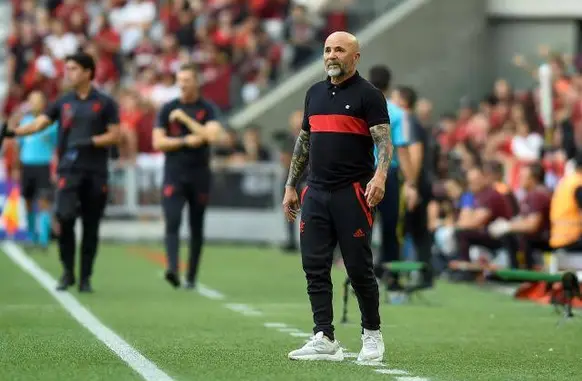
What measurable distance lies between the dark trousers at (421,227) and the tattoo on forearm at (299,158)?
687 centimetres

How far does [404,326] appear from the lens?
14133 mm

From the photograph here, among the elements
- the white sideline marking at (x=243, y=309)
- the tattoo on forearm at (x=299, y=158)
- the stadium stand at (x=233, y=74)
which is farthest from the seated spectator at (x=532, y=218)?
the tattoo on forearm at (x=299, y=158)

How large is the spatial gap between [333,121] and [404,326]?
11.6 ft

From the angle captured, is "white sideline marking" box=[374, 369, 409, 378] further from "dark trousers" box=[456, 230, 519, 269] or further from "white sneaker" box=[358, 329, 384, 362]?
"dark trousers" box=[456, 230, 519, 269]

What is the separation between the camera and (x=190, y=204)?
1853 centimetres

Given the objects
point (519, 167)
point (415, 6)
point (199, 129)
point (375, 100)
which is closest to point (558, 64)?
point (519, 167)

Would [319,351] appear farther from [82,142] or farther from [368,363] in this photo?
[82,142]

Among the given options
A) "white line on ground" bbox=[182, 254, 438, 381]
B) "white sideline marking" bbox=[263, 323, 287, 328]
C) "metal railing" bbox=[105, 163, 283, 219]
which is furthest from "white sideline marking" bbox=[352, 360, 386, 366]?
"metal railing" bbox=[105, 163, 283, 219]

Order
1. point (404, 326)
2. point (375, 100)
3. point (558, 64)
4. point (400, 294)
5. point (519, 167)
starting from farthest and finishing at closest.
A: point (558, 64), point (519, 167), point (400, 294), point (404, 326), point (375, 100)

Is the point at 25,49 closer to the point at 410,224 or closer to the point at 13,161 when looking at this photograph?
the point at 13,161

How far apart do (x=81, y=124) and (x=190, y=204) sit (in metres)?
1.82

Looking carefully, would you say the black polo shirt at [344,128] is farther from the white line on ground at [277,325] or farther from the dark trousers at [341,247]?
the white line on ground at [277,325]

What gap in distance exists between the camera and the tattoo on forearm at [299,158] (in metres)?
11.3

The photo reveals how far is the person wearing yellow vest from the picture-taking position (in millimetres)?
18062
